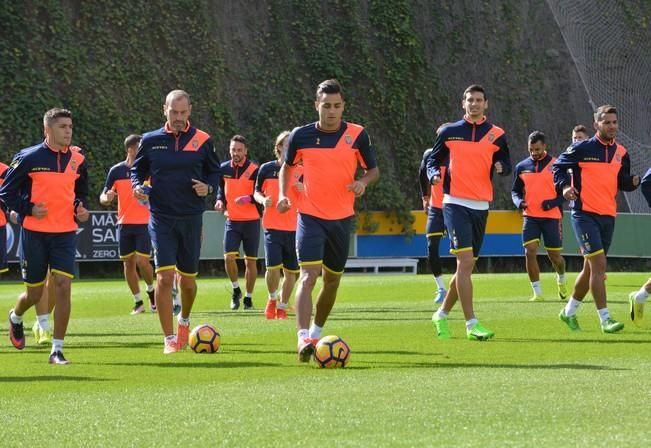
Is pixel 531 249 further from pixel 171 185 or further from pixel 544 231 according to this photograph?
pixel 171 185

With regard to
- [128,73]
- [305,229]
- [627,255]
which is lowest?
[627,255]

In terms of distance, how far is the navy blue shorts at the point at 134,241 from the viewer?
61.3ft

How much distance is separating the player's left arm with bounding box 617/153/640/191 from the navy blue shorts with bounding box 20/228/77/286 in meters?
6.07

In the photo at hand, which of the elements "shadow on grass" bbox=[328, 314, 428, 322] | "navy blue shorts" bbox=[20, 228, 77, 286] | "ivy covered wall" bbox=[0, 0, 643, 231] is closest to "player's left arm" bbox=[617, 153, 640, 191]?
"shadow on grass" bbox=[328, 314, 428, 322]

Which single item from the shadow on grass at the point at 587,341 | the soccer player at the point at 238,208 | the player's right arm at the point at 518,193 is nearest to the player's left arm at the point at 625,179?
the shadow on grass at the point at 587,341

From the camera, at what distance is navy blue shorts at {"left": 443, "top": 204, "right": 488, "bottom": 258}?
13.0 m

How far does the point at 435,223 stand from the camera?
1959cm

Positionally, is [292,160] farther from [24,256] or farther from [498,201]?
[498,201]

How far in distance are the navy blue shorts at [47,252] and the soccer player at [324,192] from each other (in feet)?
6.95

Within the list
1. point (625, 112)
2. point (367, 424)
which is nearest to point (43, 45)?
point (625, 112)

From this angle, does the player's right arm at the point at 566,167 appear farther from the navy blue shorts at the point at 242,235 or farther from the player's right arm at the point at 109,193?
the navy blue shorts at the point at 242,235

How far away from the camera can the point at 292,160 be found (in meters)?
11.3

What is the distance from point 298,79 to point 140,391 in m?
29.2

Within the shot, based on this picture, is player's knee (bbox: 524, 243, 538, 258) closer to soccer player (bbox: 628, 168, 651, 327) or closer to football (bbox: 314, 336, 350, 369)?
soccer player (bbox: 628, 168, 651, 327)
